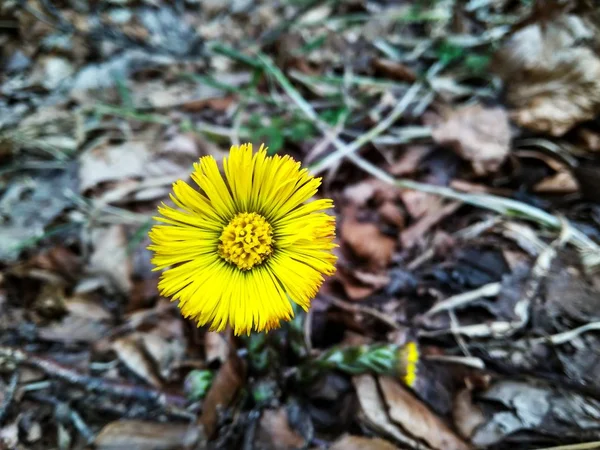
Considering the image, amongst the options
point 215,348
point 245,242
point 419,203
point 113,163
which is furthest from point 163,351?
point 419,203

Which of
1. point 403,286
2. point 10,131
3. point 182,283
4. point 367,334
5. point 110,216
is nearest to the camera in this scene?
point 182,283

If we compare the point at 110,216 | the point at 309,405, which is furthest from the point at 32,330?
the point at 309,405

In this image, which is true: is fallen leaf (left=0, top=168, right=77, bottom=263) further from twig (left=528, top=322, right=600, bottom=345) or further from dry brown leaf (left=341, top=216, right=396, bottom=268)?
twig (left=528, top=322, right=600, bottom=345)

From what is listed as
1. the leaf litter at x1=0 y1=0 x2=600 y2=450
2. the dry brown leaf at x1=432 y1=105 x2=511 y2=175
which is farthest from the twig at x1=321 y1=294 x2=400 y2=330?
the dry brown leaf at x1=432 y1=105 x2=511 y2=175

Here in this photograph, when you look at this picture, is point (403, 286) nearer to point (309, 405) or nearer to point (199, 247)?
point (309, 405)

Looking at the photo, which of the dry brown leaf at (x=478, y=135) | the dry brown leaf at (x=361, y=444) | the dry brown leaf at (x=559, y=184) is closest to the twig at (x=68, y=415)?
the dry brown leaf at (x=361, y=444)

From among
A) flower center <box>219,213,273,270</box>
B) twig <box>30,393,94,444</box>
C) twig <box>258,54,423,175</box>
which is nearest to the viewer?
flower center <box>219,213,273,270</box>
